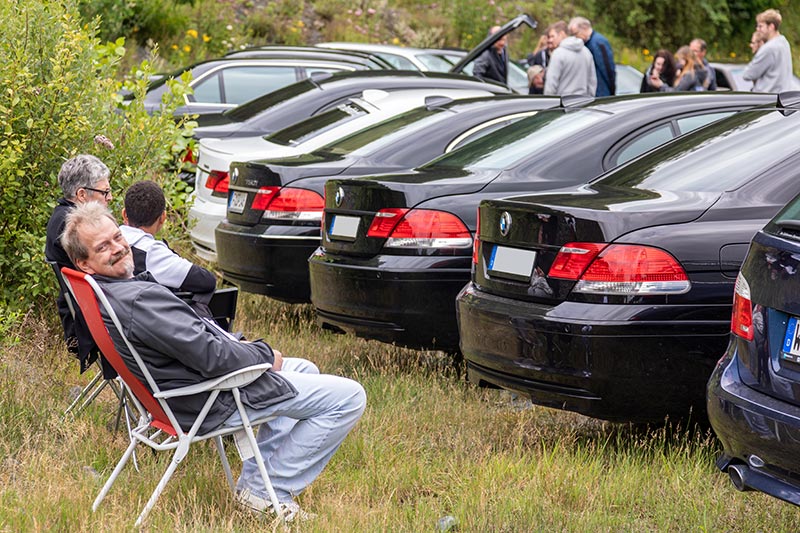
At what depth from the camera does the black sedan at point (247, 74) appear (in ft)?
40.2

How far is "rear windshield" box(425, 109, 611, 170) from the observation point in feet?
21.3

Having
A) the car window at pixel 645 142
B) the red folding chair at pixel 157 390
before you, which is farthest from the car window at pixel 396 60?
the red folding chair at pixel 157 390

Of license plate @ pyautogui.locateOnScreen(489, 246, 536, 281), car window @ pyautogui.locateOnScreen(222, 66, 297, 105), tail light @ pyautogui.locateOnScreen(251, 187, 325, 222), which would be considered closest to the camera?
license plate @ pyautogui.locateOnScreen(489, 246, 536, 281)

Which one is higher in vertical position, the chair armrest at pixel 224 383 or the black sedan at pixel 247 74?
the black sedan at pixel 247 74

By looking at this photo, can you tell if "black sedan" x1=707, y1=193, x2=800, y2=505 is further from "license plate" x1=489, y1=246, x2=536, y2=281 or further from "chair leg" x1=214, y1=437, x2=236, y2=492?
"chair leg" x1=214, y1=437, x2=236, y2=492

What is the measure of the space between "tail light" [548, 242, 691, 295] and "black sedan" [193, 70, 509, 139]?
5662 mm

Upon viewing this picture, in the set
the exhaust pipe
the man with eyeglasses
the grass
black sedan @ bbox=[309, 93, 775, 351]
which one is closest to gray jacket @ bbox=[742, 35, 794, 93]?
black sedan @ bbox=[309, 93, 775, 351]

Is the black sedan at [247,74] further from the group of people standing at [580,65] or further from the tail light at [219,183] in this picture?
the tail light at [219,183]

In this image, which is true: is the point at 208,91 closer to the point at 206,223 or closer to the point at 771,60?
the point at 206,223

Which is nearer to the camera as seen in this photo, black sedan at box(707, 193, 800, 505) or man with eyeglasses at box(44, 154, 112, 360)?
black sedan at box(707, 193, 800, 505)

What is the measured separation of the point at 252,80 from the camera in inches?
501

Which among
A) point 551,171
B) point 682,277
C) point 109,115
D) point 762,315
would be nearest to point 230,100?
point 109,115

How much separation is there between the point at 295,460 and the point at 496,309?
1140 mm

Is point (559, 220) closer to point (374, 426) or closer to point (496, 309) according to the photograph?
point (496, 309)
